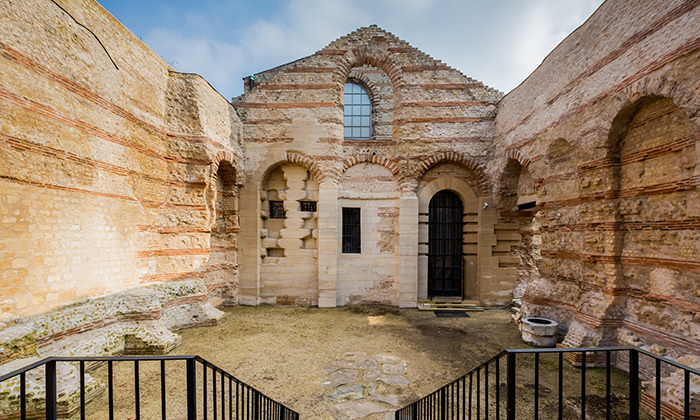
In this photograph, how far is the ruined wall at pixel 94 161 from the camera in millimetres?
4262

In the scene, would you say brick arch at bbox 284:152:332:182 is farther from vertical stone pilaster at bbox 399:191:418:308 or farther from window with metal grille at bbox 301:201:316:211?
vertical stone pilaster at bbox 399:191:418:308

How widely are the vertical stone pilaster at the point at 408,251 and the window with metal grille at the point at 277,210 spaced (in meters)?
3.60

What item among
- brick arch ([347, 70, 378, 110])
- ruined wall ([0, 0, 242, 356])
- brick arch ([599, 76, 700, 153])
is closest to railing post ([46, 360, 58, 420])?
ruined wall ([0, 0, 242, 356])

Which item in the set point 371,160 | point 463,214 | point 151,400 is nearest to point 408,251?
point 463,214

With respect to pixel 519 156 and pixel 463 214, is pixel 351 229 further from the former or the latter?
pixel 519 156

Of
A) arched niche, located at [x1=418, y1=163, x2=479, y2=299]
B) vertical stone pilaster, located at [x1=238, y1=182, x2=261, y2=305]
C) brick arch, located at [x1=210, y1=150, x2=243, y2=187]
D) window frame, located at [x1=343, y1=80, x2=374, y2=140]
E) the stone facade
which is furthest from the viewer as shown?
window frame, located at [x1=343, y1=80, x2=374, y2=140]

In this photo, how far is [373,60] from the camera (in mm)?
9219

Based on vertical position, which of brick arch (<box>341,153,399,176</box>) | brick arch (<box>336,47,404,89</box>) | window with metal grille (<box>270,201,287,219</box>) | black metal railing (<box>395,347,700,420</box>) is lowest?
black metal railing (<box>395,347,700,420</box>)

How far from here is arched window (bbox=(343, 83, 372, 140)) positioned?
1458 centimetres

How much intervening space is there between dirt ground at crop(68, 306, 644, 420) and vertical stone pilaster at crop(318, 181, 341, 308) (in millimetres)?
483

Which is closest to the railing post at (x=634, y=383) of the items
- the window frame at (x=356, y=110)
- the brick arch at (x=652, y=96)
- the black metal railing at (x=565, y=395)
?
the black metal railing at (x=565, y=395)

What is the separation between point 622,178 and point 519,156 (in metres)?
2.48

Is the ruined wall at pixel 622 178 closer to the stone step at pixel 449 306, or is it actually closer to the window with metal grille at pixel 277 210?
the stone step at pixel 449 306

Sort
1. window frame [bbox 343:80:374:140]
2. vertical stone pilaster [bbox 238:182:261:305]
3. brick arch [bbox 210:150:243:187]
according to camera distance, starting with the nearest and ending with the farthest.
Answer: brick arch [bbox 210:150:243:187] < vertical stone pilaster [bbox 238:182:261:305] < window frame [bbox 343:80:374:140]
